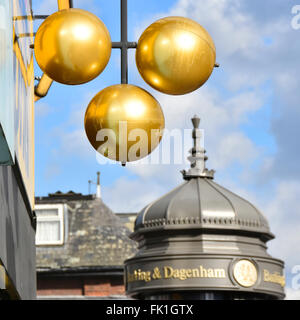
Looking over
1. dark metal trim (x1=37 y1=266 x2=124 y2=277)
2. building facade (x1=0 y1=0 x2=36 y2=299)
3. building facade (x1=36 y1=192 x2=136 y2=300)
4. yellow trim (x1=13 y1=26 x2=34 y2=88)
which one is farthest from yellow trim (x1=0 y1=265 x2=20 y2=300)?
dark metal trim (x1=37 y1=266 x2=124 y2=277)

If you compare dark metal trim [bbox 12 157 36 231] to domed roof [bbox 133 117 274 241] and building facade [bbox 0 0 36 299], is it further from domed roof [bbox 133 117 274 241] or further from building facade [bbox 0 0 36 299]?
domed roof [bbox 133 117 274 241]

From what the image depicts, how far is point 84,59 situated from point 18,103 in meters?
2.80

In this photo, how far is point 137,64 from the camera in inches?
221

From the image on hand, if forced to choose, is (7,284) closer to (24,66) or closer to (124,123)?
(24,66)

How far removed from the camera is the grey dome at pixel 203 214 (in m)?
20.4

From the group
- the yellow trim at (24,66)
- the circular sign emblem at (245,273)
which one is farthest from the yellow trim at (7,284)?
the circular sign emblem at (245,273)

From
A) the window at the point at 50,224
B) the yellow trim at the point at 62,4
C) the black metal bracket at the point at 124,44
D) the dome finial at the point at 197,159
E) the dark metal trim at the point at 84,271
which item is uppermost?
the window at the point at 50,224

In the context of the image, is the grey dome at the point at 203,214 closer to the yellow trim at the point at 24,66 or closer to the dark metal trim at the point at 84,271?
the dark metal trim at the point at 84,271

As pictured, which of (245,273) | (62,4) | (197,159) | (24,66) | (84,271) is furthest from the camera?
(84,271)

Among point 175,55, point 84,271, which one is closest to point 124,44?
point 175,55

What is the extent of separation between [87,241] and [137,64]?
2228cm

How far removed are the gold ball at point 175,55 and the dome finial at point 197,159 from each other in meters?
16.3
